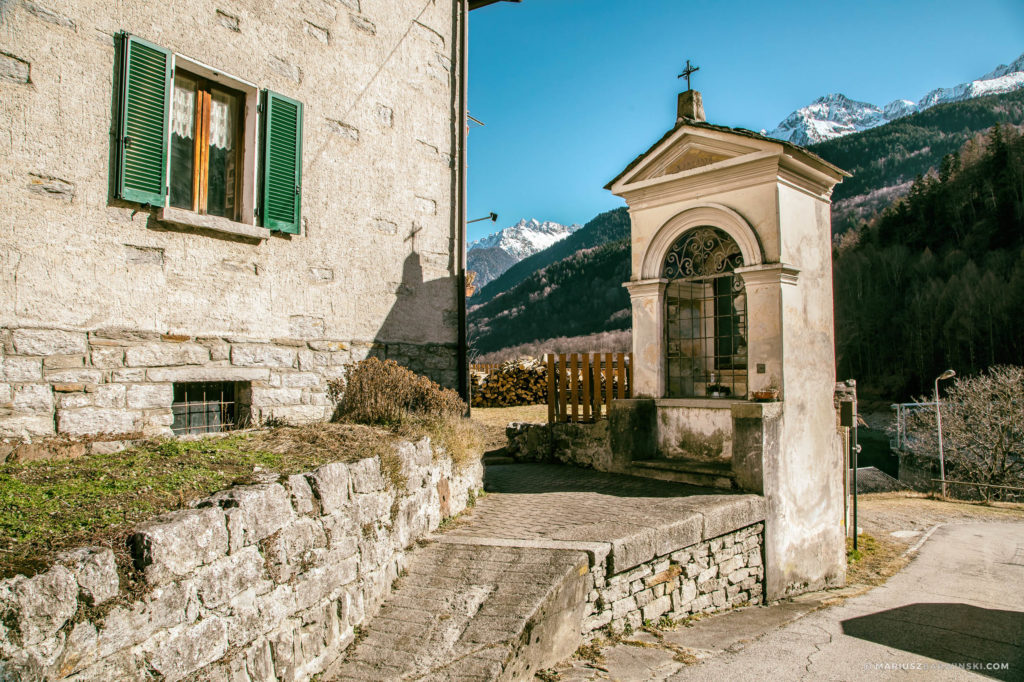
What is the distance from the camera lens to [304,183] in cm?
699

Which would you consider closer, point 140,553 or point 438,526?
point 140,553

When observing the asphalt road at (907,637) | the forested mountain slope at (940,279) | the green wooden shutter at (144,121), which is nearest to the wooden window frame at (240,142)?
the green wooden shutter at (144,121)

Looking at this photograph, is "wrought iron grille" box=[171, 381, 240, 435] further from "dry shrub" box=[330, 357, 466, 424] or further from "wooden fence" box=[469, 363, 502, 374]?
"wooden fence" box=[469, 363, 502, 374]

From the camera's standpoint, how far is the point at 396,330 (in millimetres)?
8016

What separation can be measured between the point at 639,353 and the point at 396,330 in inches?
138

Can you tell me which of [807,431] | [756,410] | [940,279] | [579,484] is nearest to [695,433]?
[756,410]

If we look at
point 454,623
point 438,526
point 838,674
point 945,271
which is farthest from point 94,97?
point 945,271

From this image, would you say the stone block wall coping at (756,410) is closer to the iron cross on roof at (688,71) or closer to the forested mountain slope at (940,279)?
the iron cross on roof at (688,71)

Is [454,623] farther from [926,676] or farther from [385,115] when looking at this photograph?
[385,115]

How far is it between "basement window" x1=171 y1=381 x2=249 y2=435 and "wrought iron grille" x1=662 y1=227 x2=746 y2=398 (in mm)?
5715

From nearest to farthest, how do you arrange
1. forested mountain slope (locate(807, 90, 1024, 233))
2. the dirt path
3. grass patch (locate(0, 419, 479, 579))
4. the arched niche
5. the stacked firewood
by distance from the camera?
grass patch (locate(0, 419, 479, 579)), the arched niche, the dirt path, the stacked firewood, forested mountain slope (locate(807, 90, 1024, 233))

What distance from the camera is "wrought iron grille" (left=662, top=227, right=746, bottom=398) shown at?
8.88 meters

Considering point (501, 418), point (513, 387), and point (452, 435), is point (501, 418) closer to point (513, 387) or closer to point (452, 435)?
point (513, 387)

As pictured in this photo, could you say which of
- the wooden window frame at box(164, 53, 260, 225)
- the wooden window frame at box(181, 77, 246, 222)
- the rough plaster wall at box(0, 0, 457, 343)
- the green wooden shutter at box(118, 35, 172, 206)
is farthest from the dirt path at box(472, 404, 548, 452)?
the green wooden shutter at box(118, 35, 172, 206)
